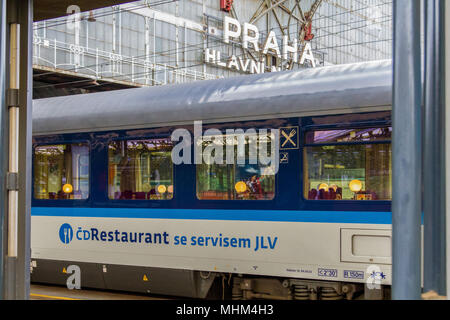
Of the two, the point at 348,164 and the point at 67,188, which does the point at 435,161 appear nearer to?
the point at 348,164

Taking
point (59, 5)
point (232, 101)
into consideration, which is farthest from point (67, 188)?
point (59, 5)

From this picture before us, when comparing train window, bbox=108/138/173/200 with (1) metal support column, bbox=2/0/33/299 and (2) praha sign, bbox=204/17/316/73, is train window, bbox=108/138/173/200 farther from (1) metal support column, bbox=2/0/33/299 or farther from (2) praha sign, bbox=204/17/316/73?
(2) praha sign, bbox=204/17/316/73

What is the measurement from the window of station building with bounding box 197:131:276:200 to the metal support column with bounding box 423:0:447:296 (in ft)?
18.0

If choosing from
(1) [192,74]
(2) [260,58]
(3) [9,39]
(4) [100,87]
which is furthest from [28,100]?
(2) [260,58]

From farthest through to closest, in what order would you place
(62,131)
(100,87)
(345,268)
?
(100,87)
(62,131)
(345,268)

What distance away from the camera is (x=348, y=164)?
7.99 metres

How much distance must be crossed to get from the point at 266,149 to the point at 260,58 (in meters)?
31.8

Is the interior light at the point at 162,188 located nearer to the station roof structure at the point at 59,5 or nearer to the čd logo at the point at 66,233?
the čd logo at the point at 66,233

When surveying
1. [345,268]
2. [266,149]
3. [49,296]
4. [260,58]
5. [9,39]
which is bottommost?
[49,296]

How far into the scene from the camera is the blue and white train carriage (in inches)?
311

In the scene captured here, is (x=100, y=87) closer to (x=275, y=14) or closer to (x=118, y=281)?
(x=275, y=14)

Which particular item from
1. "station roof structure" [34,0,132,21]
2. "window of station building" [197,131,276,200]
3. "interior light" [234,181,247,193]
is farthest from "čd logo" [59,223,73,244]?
"station roof structure" [34,0,132,21]

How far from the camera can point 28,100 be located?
4199mm

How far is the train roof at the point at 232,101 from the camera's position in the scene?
8039 millimetres
